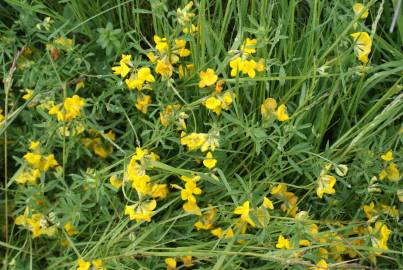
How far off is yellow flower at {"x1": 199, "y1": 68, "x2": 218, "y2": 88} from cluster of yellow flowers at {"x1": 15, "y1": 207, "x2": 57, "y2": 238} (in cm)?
72

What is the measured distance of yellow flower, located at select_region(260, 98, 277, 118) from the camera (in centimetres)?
178

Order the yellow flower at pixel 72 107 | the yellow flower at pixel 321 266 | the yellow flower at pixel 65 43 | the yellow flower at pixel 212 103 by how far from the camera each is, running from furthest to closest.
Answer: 1. the yellow flower at pixel 65 43
2. the yellow flower at pixel 72 107
3. the yellow flower at pixel 212 103
4. the yellow flower at pixel 321 266

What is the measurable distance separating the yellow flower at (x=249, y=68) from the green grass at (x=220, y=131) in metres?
0.04

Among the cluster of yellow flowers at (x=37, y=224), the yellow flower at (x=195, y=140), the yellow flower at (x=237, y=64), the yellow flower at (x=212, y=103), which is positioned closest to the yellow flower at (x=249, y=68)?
the yellow flower at (x=237, y=64)

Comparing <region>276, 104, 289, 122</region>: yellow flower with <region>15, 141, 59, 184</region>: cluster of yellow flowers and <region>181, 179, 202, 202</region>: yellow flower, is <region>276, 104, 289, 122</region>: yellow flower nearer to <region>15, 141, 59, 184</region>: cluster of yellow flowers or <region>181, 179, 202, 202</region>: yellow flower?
<region>181, 179, 202, 202</region>: yellow flower

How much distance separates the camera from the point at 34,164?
196cm

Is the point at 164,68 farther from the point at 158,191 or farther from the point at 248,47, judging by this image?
the point at 158,191

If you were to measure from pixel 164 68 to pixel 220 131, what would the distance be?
0.90ft

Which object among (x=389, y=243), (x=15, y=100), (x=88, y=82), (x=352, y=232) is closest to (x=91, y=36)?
(x=88, y=82)

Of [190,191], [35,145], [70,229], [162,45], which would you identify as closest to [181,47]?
[162,45]

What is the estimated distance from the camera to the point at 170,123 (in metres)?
1.81

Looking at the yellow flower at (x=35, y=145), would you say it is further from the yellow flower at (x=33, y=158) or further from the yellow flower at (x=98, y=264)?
the yellow flower at (x=98, y=264)

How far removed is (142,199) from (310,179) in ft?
1.78

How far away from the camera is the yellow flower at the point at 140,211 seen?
168 centimetres
